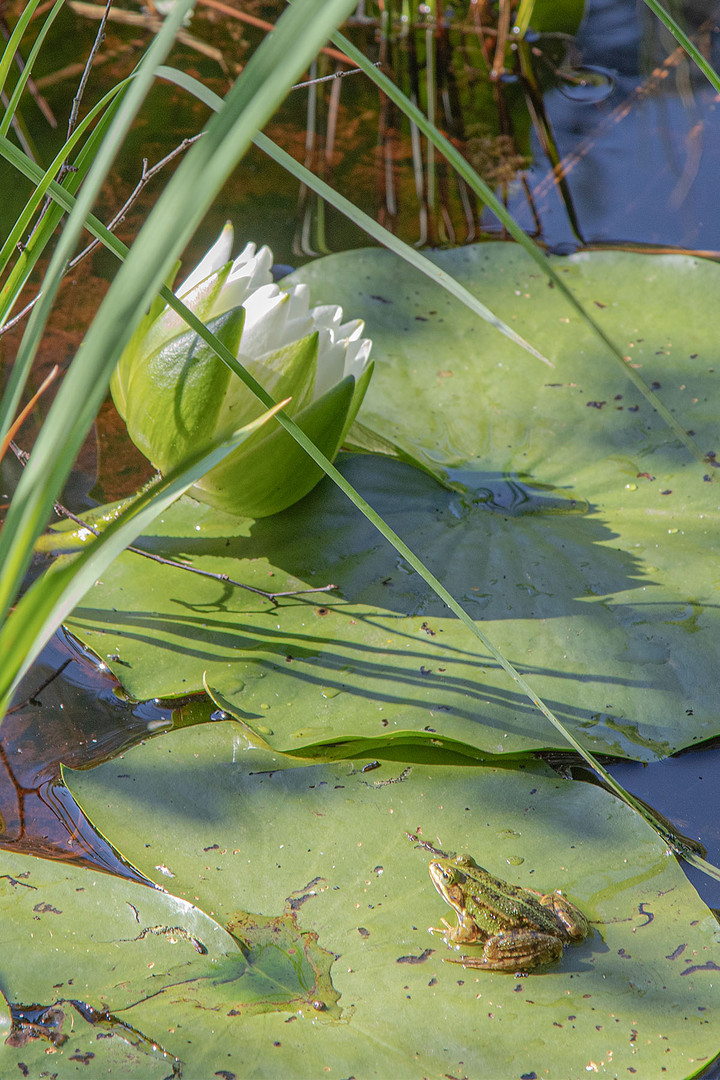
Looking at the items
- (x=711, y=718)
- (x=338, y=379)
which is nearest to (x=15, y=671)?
(x=338, y=379)

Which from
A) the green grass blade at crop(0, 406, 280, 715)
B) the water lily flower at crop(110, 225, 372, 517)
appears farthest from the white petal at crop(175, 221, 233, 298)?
the green grass blade at crop(0, 406, 280, 715)

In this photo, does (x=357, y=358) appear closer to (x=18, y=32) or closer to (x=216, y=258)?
(x=216, y=258)

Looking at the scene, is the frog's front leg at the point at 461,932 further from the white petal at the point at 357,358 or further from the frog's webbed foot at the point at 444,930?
the white petal at the point at 357,358

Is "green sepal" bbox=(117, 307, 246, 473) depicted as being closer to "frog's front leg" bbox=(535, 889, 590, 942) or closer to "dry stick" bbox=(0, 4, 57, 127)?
"frog's front leg" bbox=(535, 889, 590, 942)

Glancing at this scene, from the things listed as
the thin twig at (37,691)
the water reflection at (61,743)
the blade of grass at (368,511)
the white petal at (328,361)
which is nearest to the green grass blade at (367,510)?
the blade of grass at (368,511)

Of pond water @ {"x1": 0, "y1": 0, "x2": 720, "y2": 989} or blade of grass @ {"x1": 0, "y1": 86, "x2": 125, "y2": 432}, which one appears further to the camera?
pond water @ {"x1": 0, "y1": 0, "x2": 720, "y2": 989}

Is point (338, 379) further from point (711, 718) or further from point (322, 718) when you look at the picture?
point (711, 718)

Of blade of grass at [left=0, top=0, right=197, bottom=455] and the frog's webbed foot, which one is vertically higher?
blade of grass at [left=0, top=0, right=197, bottom=455]
